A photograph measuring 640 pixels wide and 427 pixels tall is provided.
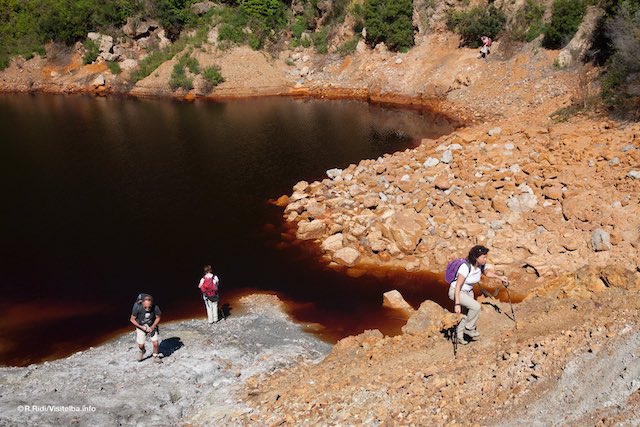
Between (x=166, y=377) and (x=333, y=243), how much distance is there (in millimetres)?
9716

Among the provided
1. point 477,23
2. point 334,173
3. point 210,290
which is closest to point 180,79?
point 477,23

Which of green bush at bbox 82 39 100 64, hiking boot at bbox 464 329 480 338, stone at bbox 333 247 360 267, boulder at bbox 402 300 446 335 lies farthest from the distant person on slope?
green bush at bbox 82 39 100 64

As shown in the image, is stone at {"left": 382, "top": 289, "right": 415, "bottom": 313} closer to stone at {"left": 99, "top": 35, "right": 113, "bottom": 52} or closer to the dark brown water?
the dark brown water

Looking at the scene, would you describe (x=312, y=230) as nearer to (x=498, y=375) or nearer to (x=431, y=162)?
(x=431, y=162)

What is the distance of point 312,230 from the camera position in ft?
72.1

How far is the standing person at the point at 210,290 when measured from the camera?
14.8 metres

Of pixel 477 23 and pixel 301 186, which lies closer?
pixel 301 186

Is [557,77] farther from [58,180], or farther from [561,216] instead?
[58,180]

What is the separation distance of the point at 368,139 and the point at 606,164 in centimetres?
1726

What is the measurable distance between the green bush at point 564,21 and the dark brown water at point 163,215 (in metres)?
9.90

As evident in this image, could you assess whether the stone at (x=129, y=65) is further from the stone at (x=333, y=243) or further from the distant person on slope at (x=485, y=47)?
the stone at (x=333, y=243)

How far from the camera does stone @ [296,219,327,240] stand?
2197 centimetres

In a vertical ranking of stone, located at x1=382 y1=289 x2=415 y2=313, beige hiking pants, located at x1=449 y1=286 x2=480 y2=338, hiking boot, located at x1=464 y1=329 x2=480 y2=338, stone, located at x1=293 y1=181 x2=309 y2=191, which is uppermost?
beige hiking pants, located at x1=449 y1=286 x2=480 y2=338

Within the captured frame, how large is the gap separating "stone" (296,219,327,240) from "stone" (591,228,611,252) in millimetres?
10117
